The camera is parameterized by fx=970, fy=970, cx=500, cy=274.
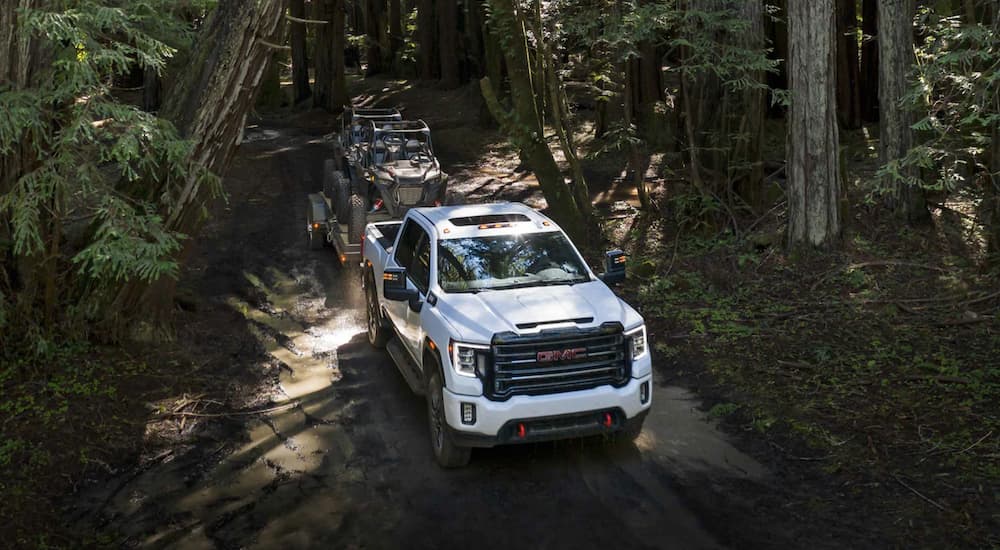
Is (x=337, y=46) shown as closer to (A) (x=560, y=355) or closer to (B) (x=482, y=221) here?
(B) (x=482, y=221)

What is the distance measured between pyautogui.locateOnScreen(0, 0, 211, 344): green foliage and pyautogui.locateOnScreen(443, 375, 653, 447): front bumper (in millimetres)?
3078

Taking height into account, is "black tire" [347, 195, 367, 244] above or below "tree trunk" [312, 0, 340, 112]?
below

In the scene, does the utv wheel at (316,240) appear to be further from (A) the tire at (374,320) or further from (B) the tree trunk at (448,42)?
(B) the tree trunk at (448,42)

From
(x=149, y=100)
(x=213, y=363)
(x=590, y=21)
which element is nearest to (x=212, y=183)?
(x=213, y=363)

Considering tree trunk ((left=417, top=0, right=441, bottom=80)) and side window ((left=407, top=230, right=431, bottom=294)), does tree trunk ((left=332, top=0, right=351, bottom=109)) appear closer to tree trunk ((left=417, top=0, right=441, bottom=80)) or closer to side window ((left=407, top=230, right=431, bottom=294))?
tree trunk ((left=417, top=0, right=441, bottom=80))

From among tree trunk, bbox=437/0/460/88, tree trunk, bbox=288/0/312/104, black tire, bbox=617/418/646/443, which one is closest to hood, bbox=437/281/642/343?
black tire, bbox=617/418/646/443

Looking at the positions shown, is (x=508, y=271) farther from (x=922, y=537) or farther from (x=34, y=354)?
(x=34, y=354)

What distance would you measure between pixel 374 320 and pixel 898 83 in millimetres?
9130

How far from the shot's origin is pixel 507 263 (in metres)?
9.40

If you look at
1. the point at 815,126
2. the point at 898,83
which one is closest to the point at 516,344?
the point at 815,126

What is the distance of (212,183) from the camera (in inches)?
406

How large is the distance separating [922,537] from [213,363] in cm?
757

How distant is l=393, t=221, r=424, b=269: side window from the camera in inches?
406

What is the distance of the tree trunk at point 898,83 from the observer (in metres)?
14.9
